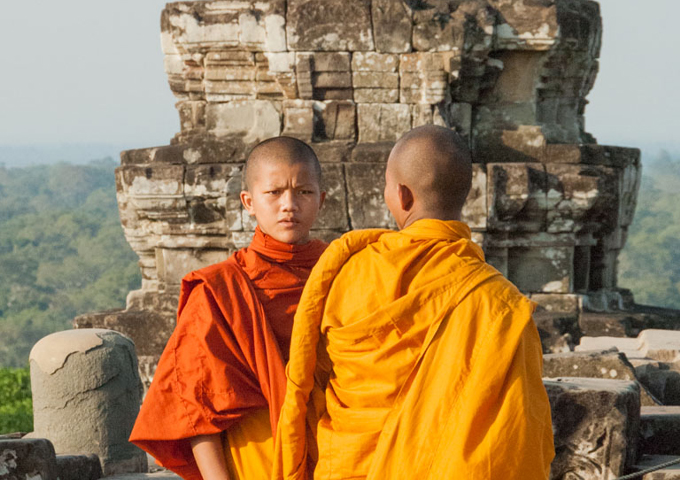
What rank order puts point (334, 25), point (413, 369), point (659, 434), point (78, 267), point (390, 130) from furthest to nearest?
point (78, 267), point (390, 130), point (334, 25), point (659, 434), point (413, 369)

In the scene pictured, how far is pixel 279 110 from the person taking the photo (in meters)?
7.12

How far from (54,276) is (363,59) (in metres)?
40.9

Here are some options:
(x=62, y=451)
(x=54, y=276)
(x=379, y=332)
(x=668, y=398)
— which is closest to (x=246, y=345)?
(x=379, y=332)

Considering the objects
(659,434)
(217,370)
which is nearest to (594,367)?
(659,434)

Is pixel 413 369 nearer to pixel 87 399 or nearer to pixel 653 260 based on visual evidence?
pixel 87 399

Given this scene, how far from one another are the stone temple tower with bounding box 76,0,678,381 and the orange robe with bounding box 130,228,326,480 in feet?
13.2

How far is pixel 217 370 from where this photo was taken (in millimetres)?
2529

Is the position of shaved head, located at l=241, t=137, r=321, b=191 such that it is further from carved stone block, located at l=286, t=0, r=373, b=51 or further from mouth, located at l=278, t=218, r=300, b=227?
carved stone block, located at l=286, t=0, r=373, b=51

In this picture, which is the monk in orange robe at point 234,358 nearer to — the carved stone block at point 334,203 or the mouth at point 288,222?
the mouth at point 288,222

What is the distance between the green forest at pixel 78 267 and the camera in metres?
39.0

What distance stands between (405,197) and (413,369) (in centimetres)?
42

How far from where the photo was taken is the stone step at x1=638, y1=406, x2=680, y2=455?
379 cm

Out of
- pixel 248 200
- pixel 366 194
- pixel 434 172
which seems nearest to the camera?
pixel 434 172

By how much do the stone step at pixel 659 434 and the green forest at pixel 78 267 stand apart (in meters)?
29.9
